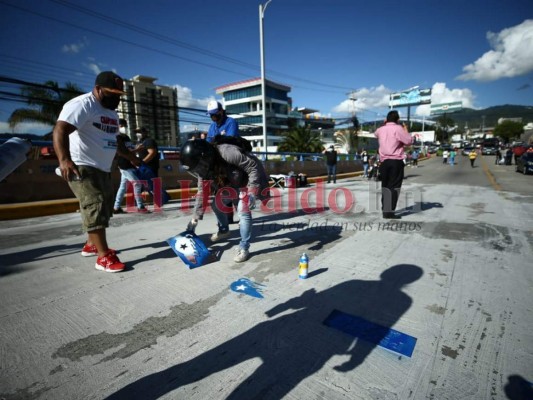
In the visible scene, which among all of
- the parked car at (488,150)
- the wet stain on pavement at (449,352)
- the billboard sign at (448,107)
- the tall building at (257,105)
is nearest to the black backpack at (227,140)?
the wet stain on pavement at (449,352)

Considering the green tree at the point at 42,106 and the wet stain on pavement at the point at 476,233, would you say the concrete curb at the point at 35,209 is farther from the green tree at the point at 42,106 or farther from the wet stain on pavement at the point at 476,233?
the green tree at the point at 42,106

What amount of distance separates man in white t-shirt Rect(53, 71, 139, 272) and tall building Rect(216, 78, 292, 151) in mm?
70036

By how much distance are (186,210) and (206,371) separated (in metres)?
5.04

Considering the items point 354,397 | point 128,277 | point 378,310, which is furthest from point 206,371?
point 128,277

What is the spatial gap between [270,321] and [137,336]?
906 millimetres

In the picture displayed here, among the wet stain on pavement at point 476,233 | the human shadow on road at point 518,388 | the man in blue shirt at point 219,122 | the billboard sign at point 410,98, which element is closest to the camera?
the human shadow on road at point 518,388

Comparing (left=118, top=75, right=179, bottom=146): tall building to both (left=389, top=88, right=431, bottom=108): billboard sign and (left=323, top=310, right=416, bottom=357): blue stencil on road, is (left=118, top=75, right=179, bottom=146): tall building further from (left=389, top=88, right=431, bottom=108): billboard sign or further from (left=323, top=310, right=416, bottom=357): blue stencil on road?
(left=323, top=310, right=416, bottom=357): blue stencil on road

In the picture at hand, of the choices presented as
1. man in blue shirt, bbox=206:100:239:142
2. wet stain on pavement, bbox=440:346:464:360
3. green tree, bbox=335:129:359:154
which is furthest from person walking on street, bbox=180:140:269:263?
green tree, bbox=335:129:359:154

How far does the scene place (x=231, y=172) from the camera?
9.83 feet

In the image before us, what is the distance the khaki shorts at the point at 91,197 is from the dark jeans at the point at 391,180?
481cm

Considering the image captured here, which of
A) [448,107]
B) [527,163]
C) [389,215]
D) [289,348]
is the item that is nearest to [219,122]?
[289,348]

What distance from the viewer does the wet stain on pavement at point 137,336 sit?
163 centimetres

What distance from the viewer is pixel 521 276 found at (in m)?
2.66

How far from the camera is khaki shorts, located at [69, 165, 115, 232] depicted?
264 cm
